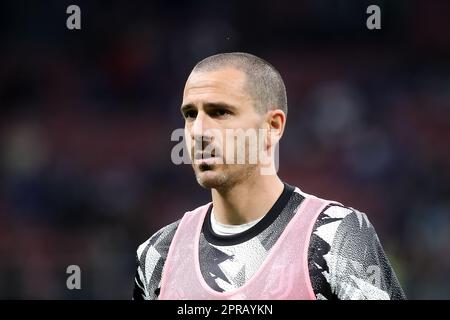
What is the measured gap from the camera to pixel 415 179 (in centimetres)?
817

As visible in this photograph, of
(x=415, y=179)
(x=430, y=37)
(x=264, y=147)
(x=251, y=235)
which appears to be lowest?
(x=415, y=179)

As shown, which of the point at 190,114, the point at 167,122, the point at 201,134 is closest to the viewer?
the point at 201,134

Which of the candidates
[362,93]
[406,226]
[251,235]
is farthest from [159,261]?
[362,93]

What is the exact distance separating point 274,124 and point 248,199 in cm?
33

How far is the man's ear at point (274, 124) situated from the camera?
125 inches

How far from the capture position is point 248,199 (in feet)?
10.3

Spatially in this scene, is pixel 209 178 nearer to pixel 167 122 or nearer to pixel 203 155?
pixel 203 155

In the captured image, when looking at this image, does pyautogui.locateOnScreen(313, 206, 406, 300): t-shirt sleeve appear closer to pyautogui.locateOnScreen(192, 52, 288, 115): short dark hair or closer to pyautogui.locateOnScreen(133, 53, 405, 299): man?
pyautogui.locateOnScreen(133, 53, 405, 299): man

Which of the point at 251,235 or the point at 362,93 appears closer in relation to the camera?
the point at 251,235

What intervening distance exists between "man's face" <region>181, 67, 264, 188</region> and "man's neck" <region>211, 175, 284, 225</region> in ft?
0.19

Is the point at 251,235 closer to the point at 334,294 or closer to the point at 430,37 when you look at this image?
the point at 334,294

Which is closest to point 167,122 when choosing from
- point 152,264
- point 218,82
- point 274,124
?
point 152,264

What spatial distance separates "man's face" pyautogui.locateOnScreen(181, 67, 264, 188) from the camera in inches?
119

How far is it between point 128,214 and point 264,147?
5.44 meters
